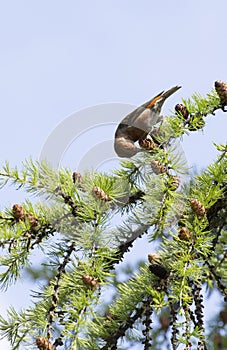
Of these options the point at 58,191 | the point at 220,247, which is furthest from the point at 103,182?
the point at 220,247

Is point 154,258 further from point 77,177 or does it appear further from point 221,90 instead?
point 221,90

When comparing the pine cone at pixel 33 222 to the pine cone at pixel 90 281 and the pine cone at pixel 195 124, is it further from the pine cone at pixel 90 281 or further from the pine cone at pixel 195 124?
the pine cone at pixel 195 124

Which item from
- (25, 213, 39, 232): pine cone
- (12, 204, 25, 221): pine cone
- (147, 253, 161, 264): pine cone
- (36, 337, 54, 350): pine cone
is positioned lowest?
(36, 337, 54, 350): pine cone

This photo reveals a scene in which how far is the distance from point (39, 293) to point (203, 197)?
11.4 inches

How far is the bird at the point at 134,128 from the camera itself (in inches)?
43.3

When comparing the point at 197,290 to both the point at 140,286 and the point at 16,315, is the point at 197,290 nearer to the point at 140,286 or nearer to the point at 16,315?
the point at 140,286

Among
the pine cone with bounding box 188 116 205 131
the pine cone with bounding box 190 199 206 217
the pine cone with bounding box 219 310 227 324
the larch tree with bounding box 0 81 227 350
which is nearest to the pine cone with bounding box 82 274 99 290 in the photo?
the larch tree with bounding box 0 81 227 350

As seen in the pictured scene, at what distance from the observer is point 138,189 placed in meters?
1.11

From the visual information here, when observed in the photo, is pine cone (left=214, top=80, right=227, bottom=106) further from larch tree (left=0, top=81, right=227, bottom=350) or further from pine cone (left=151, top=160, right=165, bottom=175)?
pine cone (left=151, top=160, right=165, bottom=175)

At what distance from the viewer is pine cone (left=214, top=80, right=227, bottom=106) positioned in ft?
3.71

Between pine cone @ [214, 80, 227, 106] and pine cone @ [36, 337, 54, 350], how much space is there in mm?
515

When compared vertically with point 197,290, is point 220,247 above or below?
above

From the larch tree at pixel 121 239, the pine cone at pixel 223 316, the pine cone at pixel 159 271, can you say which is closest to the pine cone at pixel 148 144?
the larch tree at pixel 121 239

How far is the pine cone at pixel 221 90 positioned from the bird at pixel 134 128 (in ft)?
0.36
